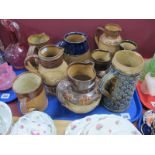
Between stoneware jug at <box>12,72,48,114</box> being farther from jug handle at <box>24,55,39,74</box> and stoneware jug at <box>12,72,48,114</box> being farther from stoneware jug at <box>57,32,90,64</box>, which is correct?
stoneware jug at <box>57,32,90,64</box>

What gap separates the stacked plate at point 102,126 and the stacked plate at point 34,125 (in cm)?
5

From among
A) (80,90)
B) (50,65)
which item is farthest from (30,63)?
(80,90)

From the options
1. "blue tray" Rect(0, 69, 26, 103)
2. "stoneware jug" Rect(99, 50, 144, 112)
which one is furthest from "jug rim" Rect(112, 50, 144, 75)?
"blue tray" Rect(0, 69, 26, 103)

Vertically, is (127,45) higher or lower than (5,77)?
higher

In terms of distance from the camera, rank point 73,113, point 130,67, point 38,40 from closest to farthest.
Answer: point 130,67 → point 73,113 → point 38,40

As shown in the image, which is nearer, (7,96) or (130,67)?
(130,67)

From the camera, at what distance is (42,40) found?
70cm

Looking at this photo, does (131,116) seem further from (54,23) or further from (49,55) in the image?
(54,23)

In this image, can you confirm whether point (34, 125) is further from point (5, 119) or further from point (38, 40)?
point (38, 40)

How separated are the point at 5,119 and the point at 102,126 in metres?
0.25

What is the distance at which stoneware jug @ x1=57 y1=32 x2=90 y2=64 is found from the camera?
601mm

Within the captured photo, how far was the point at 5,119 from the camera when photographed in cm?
51

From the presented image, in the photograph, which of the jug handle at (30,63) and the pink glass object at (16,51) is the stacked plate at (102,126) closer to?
the jug handle at (30,63)
